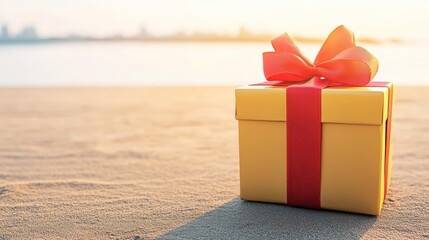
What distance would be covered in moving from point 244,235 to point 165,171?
25.9 inches

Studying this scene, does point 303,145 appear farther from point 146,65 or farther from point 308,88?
point 146,65

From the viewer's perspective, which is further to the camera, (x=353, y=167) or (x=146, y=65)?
(x=146, y=65)

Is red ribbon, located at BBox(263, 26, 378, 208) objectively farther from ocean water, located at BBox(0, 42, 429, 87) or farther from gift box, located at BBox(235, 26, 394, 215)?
ocean water, located at BBox(0, 42, 429, 87)

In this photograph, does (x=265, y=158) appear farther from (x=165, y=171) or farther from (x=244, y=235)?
(x=165, y=171)

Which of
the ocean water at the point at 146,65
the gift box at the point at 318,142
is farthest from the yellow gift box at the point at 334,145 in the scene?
the ocean water at the point at 146,65

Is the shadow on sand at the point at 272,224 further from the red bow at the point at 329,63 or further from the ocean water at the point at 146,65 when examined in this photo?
the ocean water at the point at 146,65

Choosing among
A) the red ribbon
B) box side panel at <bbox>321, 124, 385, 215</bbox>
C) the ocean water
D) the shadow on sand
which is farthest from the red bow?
Result: the ocean water

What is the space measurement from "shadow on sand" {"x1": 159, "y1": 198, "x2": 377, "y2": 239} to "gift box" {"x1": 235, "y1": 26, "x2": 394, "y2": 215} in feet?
0.12

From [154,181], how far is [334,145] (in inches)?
25.6

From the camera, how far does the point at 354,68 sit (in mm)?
1273

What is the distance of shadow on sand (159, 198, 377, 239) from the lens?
3.81ft

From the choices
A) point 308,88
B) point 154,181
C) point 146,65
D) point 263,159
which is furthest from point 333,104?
point 146,65

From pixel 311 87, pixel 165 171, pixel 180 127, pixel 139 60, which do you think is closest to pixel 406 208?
pixel 311 87

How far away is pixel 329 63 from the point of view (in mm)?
1315
